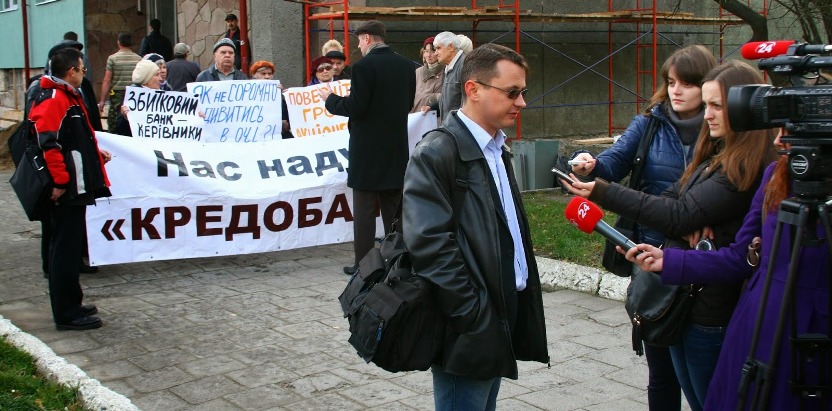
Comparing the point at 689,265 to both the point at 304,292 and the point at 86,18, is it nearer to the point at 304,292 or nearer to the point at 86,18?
the point at 304,292

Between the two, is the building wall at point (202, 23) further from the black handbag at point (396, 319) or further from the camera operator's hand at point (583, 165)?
the black handbag at point (396, 319)

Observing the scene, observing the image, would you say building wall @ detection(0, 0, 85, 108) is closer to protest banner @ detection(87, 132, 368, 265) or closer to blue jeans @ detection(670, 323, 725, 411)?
protest banner @ detection(87, 132, 368, 265)

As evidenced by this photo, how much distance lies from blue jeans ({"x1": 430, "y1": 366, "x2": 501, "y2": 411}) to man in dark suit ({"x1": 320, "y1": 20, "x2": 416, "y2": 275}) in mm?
4606

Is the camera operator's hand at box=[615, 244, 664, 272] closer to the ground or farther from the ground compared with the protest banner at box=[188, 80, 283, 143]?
closer to the ground

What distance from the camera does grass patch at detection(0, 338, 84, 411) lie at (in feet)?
16.1

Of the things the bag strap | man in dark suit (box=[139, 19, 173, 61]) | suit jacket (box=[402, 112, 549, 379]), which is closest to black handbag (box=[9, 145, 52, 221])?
suit jacket (box=[402, 112, 549, 379])

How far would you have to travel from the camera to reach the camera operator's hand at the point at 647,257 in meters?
3.27

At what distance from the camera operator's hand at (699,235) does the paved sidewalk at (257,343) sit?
64.6 inches

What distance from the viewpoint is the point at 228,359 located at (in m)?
5.82

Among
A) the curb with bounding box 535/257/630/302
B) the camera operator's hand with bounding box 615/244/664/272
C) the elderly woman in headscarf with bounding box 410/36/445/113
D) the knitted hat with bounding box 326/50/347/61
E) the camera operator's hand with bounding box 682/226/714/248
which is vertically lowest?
the curb with bounding box 535/257/630/302

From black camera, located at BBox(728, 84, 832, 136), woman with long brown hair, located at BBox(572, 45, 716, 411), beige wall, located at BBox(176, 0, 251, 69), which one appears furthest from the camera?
beige wall, located at BBox(176, 0, 251, 69)

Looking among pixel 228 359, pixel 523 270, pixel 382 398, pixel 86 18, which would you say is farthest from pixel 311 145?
pixel 86 18

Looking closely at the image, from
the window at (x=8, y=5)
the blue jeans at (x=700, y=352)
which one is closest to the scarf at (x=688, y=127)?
the blue jeans at (x=700, y=352)

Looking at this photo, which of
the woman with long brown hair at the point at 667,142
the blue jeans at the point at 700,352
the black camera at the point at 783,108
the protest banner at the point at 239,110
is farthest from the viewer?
the protest banner at the point at 239,110
